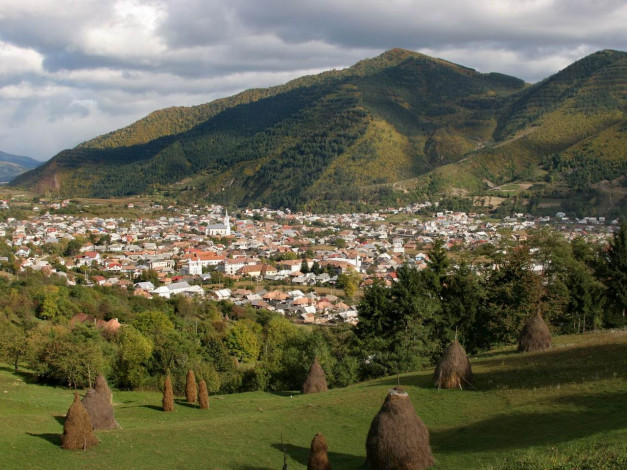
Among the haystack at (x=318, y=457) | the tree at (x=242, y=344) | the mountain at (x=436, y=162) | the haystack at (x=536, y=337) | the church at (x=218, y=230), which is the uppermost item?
the mountain at (x=436, y=162)

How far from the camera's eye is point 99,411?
57.5ft

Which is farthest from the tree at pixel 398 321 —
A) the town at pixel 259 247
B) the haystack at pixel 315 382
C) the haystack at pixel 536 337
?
the town at pixel 259 247

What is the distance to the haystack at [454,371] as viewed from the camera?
17531mm

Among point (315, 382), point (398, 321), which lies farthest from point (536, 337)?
point (398, 321)

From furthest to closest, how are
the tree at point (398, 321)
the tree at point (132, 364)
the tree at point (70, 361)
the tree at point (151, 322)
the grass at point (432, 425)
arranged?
the tree at point (151, 322)
the tree at point (132, 364)
the tree at point (70, 361)
the tree at point (398, 321)
the grass at point (432, 425)

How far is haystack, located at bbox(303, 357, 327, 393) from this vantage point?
23.0m

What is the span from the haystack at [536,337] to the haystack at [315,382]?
7384mm

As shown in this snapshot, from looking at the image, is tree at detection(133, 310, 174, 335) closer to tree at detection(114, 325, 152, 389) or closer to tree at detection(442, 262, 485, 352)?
tree at detection(114, 325, 152, 389)

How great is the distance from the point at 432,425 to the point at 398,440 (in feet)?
9.98

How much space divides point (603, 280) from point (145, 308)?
32.5 meters

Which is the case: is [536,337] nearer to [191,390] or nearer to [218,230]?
[191,390]

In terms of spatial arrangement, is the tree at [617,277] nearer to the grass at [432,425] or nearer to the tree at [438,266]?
the tree at [438,266]

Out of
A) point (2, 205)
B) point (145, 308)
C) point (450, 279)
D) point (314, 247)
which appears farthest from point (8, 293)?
point (2, 205)

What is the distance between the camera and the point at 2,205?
120 m
